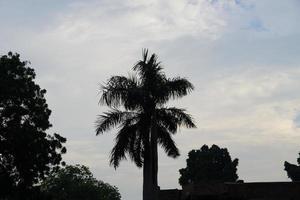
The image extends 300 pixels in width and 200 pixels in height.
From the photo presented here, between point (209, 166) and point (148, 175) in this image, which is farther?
point (209, 166)

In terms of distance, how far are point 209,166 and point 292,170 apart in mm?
13151

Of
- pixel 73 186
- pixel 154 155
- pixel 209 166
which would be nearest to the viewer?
pixel 154 155

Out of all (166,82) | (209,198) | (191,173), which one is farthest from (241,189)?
(191,173)

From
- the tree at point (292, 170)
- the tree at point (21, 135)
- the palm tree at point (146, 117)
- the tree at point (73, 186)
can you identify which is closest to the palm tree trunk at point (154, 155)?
the palm tree at point (146, 117)

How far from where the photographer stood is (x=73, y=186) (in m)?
60.3

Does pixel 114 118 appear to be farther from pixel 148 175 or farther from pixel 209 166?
pixel 209 166

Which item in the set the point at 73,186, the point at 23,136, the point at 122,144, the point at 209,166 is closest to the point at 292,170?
the point at 209,166

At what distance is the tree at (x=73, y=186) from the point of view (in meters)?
60.2

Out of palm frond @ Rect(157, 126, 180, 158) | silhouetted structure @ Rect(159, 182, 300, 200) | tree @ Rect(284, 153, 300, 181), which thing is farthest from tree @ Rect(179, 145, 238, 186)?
palm frond @ Rect(157, 126, 180, 158)

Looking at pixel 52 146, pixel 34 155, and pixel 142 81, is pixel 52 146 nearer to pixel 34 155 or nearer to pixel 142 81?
pixel 34 155

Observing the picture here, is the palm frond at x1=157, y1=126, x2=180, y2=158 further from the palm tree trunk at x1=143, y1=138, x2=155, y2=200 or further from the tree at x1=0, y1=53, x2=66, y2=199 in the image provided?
the tree at x1=0, y1=53, x2=66, y2=199

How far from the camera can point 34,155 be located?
30.5 m

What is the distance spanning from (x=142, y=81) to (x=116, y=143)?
9.50 feet

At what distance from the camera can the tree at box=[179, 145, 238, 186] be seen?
84.5m
